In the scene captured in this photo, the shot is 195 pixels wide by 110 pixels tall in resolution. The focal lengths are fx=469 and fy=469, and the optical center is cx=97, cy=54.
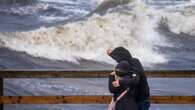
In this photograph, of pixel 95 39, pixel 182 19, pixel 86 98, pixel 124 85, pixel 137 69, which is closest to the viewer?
pixel 124 85

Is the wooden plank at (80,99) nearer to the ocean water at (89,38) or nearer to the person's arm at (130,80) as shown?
the person's arm at (130,80)

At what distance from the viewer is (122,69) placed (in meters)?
4.03

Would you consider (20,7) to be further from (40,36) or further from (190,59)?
(190,59)

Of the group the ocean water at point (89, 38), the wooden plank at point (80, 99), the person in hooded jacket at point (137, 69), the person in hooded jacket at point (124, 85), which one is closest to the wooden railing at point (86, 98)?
the wooden plank at point (80, 99)

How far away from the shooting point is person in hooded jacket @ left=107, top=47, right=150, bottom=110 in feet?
13.4

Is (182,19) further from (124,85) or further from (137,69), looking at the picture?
(124,85)

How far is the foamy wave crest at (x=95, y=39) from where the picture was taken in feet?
25.6

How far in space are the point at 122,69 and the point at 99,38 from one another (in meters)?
3.90

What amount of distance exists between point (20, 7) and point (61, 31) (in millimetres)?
817

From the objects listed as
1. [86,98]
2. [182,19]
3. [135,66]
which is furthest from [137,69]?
[182,19]

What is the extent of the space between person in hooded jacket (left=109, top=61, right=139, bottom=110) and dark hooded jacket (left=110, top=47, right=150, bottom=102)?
65 millimetres

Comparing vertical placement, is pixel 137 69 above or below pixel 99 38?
above

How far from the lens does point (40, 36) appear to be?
791cm

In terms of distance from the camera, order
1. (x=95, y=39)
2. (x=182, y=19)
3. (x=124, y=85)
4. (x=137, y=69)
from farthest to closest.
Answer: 1. (x=182, y=19)
2. (x=95, y=39)
3. (x=137, y=69)
4. (x=124, y=85)
